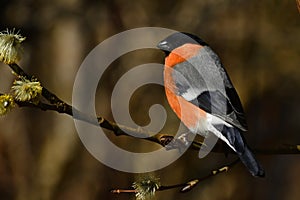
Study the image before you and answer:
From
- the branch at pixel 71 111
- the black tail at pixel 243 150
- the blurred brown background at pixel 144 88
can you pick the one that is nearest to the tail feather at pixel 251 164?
the black tail at pixel 243 150

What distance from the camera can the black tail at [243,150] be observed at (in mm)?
1090

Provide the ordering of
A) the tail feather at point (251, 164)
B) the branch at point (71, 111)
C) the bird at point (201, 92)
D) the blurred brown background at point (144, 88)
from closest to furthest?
the branch at point (71, 111), the tail feather at point (251, 164), the bird at point (201, 92), the blurred brown background at point (144, 88)

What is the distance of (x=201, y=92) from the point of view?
1.29 m

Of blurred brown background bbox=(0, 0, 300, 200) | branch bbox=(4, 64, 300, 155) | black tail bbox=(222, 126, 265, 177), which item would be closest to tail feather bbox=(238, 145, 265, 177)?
black tail bbox=(222, 126, 265, 177)

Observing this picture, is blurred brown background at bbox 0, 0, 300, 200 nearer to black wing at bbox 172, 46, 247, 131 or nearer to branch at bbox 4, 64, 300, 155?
black wing at bbox 172, 46, 247, 131

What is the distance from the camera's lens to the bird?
48.9 inches

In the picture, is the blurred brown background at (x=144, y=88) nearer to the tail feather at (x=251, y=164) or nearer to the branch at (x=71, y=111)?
the tail feather at (x=251, y=164)

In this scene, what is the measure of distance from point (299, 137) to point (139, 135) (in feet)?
6.78

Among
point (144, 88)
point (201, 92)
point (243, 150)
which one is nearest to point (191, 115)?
point (201, 92)

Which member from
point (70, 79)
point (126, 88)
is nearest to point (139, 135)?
point (126, 88)

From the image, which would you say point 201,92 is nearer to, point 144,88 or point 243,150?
point 243,150

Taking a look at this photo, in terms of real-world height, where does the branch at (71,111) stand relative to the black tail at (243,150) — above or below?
above

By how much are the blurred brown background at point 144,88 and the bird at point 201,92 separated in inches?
60.2

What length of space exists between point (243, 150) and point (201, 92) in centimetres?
18
